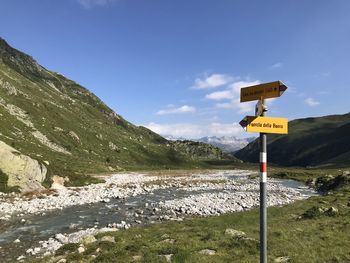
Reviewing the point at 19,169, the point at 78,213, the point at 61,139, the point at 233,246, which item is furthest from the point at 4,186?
the point at 61,139

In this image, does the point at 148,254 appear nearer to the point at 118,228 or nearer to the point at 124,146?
the point at 118,228

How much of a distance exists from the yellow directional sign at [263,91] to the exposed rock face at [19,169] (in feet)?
128

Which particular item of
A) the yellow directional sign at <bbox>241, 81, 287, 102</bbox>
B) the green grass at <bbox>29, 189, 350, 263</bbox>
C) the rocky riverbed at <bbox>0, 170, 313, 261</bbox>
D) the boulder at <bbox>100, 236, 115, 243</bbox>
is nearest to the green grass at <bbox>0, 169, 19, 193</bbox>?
the rocky riverbed at <bbox>0, 170, 313, 261</bbox>

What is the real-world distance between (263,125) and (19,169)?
4070cm

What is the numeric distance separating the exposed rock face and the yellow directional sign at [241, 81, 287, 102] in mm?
39017

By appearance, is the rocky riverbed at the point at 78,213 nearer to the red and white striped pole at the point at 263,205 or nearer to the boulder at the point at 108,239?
the boulder at the point at 108,239

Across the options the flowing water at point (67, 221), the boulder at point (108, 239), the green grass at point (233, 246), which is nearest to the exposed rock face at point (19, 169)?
the flowing water at point (67, 221)

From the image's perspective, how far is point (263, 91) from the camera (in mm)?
10828

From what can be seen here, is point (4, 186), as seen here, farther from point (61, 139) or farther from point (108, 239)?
point (61, 139)

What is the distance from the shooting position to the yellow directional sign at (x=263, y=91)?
10390 millimetres

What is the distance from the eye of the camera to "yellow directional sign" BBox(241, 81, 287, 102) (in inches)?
409

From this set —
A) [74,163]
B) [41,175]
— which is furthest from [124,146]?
[41,175]

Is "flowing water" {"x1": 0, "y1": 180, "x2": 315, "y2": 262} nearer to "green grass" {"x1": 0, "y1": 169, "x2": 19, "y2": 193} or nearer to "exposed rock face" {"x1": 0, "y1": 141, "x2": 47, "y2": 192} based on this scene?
"green grass" {"x1": 0, "y1": 169, "x2": 19, "y2": 193}

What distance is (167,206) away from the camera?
3981 centimetres
